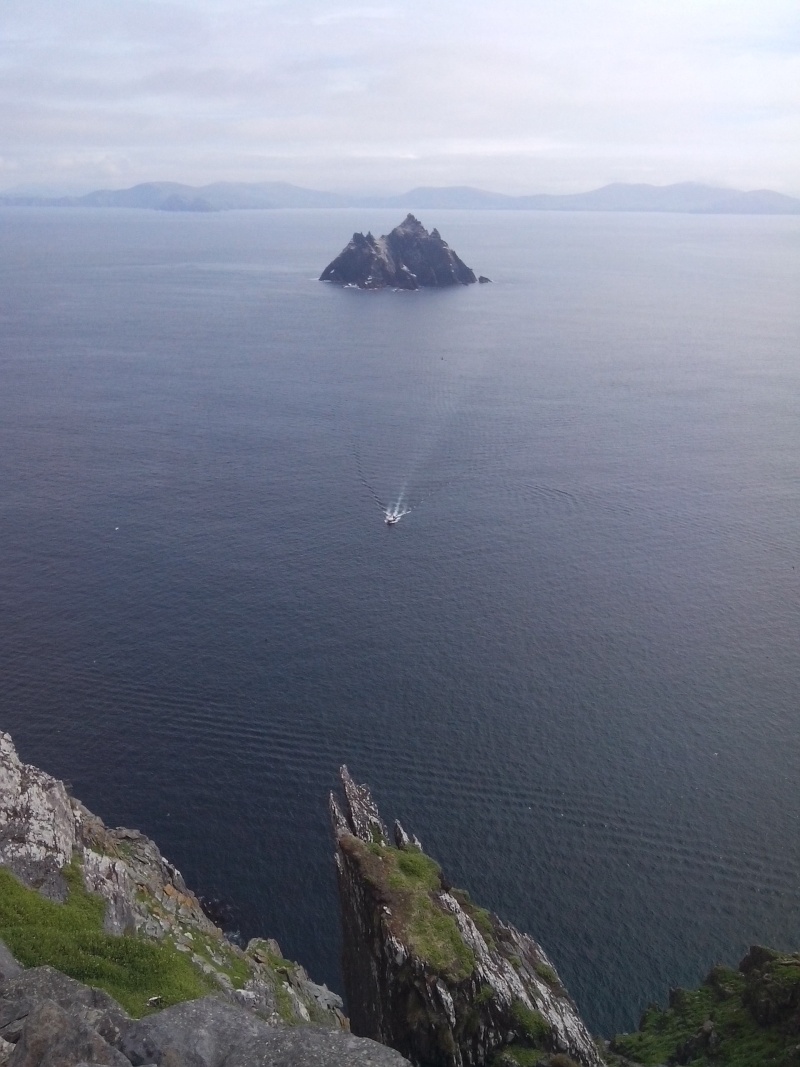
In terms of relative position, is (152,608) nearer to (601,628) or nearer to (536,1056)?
(601,628)

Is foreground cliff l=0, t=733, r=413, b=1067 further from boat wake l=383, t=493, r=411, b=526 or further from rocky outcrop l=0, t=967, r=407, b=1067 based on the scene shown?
boat wake l=383, t=493, r=411, b=526

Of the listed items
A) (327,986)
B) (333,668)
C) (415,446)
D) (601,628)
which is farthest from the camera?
(415,446)

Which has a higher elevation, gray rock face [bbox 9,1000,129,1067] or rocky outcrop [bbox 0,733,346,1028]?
gray rock face [bbox 9,1000,129,1067]

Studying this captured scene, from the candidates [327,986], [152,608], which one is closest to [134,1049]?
[327,986]

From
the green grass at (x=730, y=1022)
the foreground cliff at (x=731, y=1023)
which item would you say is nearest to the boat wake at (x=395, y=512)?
the green grass at (x=730, y=1022)

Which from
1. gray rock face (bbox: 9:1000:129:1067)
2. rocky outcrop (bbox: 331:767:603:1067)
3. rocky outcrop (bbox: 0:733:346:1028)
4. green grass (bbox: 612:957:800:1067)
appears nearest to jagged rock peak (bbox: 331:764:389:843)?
rocky outcrop (bbox: 331:767:603:1067)
